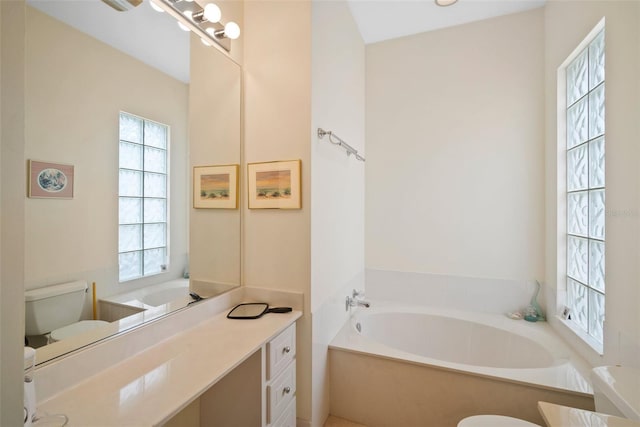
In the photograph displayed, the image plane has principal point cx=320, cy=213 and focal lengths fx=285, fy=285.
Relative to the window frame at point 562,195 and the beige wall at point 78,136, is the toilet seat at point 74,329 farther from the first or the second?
the window frame at point 562,195

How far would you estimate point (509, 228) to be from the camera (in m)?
2.40

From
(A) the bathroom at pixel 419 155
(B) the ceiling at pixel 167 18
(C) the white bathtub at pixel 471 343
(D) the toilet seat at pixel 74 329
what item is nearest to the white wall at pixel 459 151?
(A) the bathroom at pixel 419 155

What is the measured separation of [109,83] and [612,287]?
2389 millimetres

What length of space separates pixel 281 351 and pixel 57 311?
92 cm

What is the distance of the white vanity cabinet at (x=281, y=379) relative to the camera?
1344mm

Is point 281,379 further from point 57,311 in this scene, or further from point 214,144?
point 214,144

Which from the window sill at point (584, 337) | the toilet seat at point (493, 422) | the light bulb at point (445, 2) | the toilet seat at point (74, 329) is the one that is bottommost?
the toilet seat at point (493, 422)

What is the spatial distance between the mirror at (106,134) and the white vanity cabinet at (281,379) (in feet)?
1.59

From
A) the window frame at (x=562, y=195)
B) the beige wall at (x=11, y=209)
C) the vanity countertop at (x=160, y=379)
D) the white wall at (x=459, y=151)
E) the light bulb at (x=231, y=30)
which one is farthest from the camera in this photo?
the white wall at (x=459, y=151)

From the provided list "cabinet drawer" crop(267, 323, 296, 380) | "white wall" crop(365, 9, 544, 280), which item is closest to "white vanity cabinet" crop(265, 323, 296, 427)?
"cabinet drawer" crop(267, 323, 296, 380)

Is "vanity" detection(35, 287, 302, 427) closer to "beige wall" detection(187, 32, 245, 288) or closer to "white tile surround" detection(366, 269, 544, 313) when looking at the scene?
"beige wall" detection(187, 32, 245, 288)

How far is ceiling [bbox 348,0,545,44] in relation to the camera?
7.38 ft

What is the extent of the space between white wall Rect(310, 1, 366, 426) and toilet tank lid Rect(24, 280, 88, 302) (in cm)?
102

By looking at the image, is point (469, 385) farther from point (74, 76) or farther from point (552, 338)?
point (74, 76)
